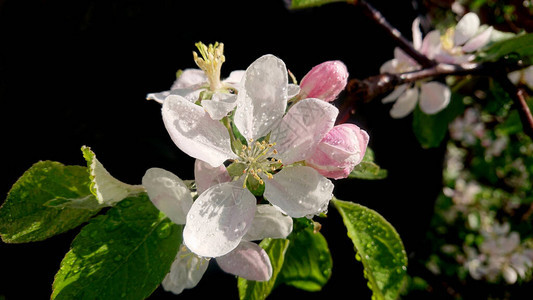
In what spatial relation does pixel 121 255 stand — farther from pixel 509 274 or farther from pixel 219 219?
pixel 509 274

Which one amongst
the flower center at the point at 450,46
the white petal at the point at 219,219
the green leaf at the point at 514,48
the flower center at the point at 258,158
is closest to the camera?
the white petal at the point at 219,219

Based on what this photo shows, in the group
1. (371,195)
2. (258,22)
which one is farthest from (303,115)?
(371,195)

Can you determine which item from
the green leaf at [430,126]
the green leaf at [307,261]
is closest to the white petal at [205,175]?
the green leaf at [307,261]

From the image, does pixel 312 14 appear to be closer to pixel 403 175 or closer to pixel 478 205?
pixel 403 175

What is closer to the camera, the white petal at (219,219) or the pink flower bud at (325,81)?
the white petal at (219,219)

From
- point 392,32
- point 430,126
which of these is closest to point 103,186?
point 392,32

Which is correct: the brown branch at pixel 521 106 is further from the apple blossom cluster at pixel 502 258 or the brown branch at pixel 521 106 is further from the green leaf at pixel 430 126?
the apple blossom cluster at pixel 502 258
